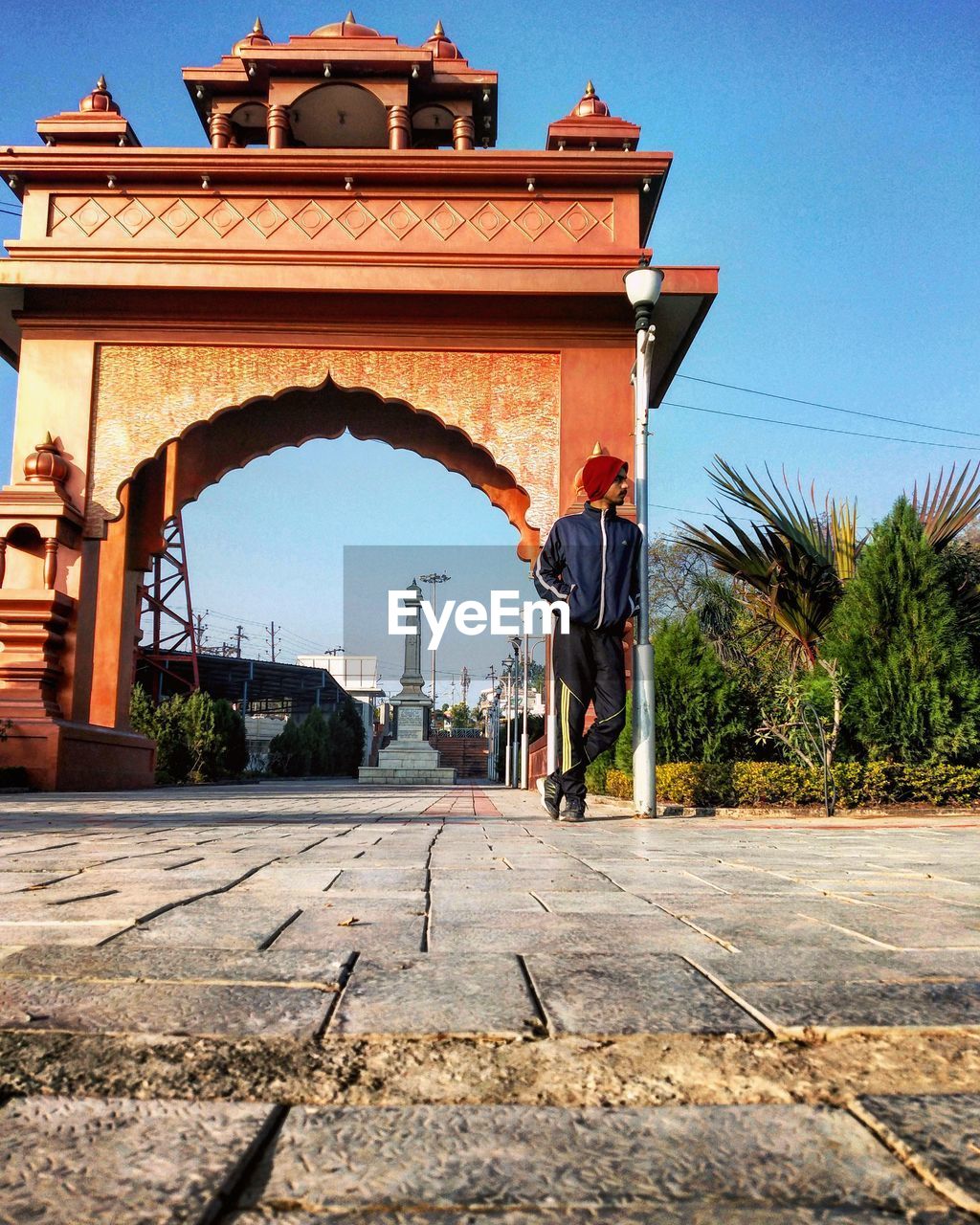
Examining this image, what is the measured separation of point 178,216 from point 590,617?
9135 mm

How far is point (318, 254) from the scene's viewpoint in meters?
11.4

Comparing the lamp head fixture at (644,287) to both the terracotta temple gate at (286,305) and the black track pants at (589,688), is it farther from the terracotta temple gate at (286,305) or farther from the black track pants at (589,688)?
the terracotta temple gate at (286,305)

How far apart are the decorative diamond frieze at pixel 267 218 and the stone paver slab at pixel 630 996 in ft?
38.9

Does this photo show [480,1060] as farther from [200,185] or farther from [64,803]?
[200,185]

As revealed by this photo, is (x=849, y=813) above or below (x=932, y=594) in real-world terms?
below

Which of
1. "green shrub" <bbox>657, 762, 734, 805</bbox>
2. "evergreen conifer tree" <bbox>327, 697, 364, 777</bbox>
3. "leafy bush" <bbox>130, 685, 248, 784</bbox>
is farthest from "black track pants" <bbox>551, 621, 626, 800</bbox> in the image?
"evergreen conifer tree" <bbox>327, 697, 364, 777</bbox>

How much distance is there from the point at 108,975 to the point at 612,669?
4.46m

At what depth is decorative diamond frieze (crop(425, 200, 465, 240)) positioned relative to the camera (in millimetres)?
11766

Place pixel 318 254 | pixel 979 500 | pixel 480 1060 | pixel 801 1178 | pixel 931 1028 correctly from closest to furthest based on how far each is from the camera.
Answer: pixel 801 1178, pixel 480 1060, pixel 931 1028, pixel 979 500, pixel 318 254

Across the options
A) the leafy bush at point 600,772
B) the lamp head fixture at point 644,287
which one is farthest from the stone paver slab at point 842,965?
the leafy bush at point 600,772

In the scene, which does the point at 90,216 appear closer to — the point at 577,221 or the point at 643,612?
the point at 577,221

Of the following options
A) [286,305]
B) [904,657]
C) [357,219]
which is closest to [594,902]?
[904,657]

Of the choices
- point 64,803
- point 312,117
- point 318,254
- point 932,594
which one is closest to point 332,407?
point 318,254

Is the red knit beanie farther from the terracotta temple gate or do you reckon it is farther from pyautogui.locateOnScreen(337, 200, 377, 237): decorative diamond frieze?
pyautogui.locateOnScreen(337, 200, 377, 237): decorative diamond frieze
